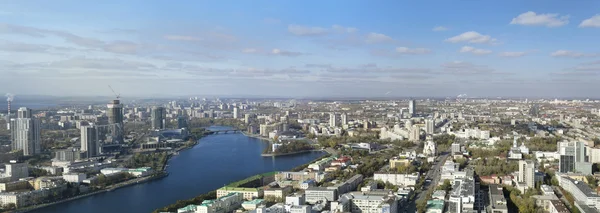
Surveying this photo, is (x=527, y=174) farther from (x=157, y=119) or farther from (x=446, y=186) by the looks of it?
(x=157, y=119)

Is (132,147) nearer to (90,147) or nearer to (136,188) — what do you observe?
(90,147)

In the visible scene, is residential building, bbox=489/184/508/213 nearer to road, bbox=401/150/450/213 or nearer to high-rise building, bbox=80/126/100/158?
road, bbox=401/150/450/213

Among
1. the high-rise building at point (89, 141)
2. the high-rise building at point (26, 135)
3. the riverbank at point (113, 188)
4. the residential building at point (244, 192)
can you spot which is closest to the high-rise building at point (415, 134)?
A: the riverbank at point (113, 188)

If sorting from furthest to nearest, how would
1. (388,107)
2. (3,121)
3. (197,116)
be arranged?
(388,107)
(197,116)
(3,121)

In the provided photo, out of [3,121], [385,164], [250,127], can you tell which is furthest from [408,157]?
[3,121]

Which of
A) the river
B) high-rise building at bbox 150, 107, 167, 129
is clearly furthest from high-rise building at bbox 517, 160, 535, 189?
high-rise building at bbox 150, 107, 167, 129

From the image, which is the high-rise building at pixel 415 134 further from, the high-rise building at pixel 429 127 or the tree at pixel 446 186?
the tree at pixel 446 186

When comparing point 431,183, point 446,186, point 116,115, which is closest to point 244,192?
point 446,186
